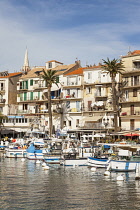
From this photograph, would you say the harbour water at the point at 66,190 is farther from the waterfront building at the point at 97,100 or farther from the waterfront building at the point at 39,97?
the waterfront building at the point at 39,97

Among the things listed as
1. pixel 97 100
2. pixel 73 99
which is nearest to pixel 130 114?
pixel 97 100

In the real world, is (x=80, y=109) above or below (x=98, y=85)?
below

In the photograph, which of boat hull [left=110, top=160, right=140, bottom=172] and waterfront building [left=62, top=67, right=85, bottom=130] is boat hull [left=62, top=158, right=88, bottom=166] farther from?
waterfront building [left=62, top=67, right=85, bottom=130]

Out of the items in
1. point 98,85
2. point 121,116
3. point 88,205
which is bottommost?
point 88,205

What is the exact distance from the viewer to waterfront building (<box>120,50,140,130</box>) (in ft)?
224

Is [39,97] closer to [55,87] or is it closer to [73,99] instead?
[55,87]

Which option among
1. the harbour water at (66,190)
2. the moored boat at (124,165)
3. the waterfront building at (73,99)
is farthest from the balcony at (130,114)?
the harbour water at (66,190)

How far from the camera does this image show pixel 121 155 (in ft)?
130

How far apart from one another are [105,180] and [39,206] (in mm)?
11983

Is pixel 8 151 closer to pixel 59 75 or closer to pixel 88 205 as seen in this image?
pixel 59 75

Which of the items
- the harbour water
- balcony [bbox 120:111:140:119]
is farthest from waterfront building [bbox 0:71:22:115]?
the harbour water

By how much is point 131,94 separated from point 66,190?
43.2 m

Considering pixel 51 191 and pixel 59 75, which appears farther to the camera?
pixel 59 75

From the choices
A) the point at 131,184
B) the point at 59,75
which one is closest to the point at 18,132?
the point at 59,75
